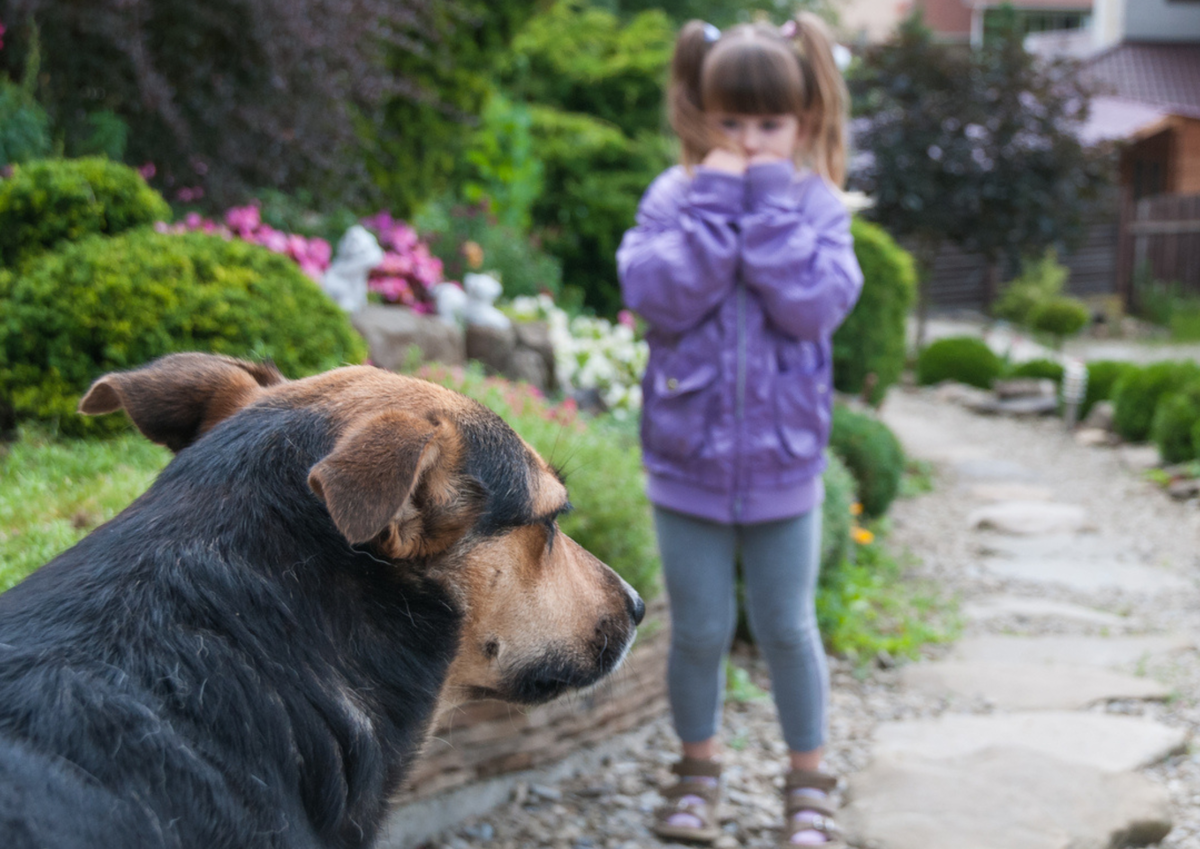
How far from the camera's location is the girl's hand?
133 inches

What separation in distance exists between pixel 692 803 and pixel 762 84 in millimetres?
2275

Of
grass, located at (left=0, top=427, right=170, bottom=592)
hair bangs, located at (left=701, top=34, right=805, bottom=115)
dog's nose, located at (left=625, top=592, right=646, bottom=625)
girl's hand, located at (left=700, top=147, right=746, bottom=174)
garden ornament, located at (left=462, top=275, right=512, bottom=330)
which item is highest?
hair bangs, located at (left=701, top=34, right=805, bottom=115)

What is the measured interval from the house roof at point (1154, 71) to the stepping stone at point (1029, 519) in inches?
949

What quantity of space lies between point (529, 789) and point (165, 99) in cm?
404

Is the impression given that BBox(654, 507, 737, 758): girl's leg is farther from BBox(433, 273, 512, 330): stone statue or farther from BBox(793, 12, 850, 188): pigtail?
BBox(433, 273, 512, 330): stone statue

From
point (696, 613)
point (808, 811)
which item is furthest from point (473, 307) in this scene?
point (808, 811)

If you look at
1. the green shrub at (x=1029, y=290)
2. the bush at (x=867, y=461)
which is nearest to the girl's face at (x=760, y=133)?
the bush at (x=867, y=461)

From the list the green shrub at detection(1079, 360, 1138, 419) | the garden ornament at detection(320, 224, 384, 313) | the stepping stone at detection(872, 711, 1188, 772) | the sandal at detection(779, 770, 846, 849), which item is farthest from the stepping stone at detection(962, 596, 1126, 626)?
the green shrub at detection(1079, 360, 1138, 419)

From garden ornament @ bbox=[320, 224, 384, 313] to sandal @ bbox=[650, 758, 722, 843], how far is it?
3.71 m

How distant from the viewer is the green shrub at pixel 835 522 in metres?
5.43

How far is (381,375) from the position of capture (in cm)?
188

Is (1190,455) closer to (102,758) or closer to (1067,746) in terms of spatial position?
(1067,746)

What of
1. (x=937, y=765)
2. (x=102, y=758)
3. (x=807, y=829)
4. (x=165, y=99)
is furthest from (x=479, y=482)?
(x=165, y=99)

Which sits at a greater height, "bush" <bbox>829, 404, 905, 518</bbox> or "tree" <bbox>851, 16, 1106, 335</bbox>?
"tree" <bbox>851, 16, 1106, 335</bbox>
